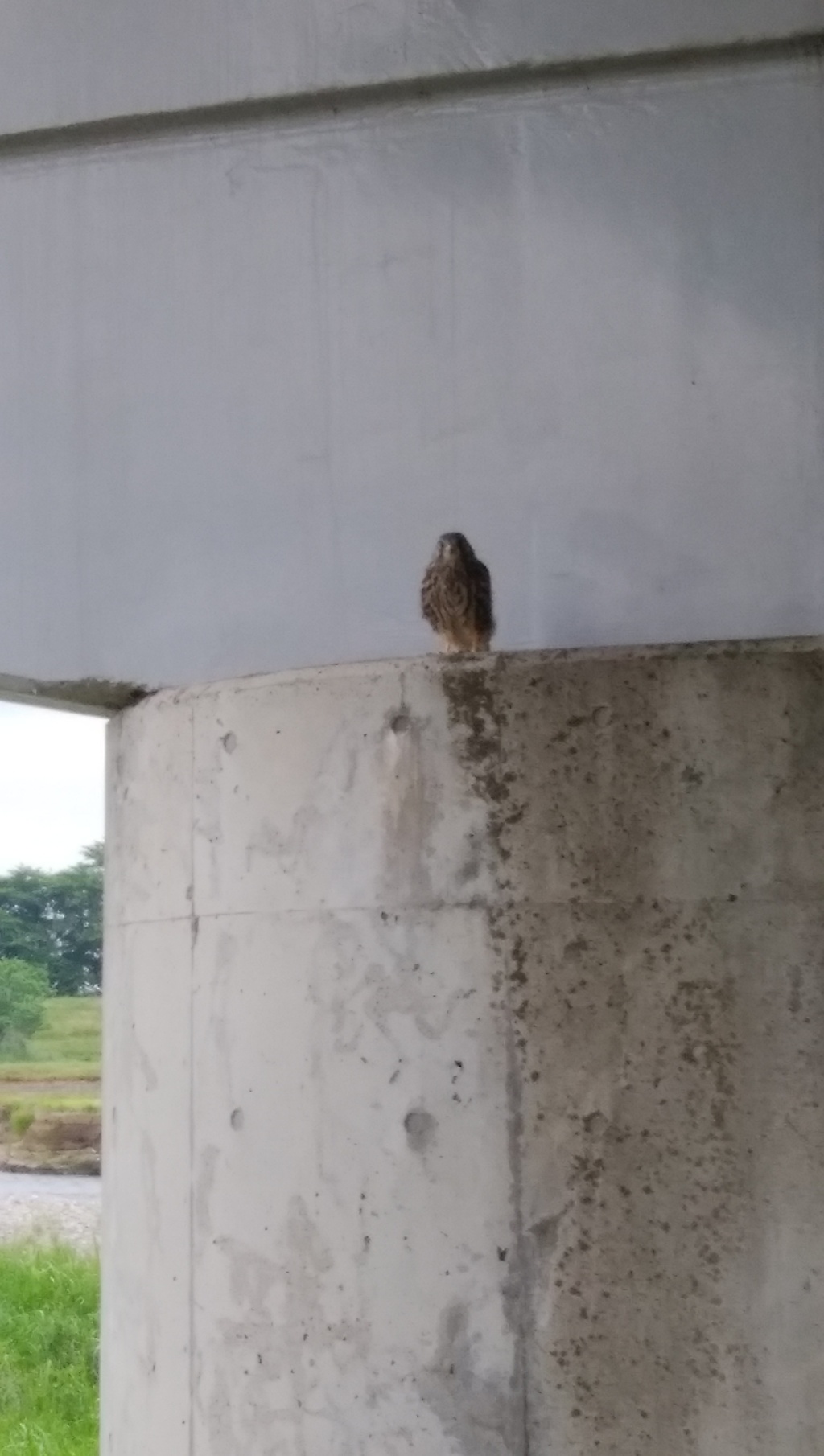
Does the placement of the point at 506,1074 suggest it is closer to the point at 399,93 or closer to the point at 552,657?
the point at 552,657

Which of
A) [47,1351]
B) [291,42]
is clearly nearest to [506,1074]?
[291,42]

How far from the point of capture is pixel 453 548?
3.31 metres

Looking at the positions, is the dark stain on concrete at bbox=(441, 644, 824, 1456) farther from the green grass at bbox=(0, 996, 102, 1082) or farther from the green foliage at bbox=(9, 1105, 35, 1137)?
the green foliage at bbox=(9, 1105, 35, 1137)

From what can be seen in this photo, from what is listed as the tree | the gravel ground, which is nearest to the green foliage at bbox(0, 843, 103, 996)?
the tree

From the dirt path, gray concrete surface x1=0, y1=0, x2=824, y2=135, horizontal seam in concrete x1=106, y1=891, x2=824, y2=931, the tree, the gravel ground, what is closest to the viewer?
horizontal seam in concrete x1=106, y1=891, x2=824, y2=931

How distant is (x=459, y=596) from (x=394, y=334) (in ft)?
2.67

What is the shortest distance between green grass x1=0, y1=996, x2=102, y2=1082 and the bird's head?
7.77 m

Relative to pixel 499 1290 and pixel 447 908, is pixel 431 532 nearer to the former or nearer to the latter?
pixel 447 908

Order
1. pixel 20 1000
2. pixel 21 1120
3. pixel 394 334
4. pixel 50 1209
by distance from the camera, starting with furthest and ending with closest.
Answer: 1. pixel 50 1209
2. pixel 21 1120
3. pixel 20 1000
4. pixel 394 334

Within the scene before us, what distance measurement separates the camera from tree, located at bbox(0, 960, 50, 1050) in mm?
A: 11086

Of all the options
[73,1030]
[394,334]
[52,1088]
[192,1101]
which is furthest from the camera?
[52,1088]

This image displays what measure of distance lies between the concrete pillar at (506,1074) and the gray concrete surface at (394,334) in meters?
0.46

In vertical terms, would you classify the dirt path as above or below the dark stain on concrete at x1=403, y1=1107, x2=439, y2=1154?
below

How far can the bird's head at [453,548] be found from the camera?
329cm
